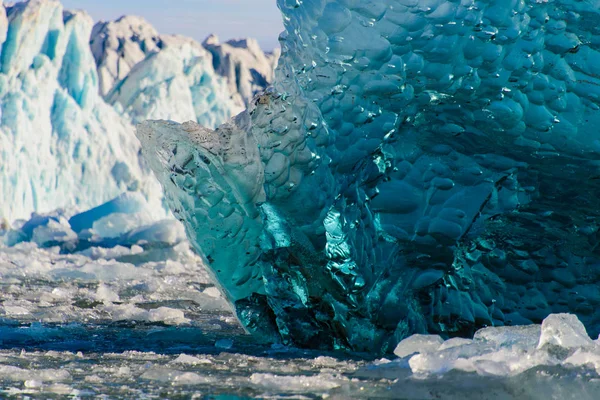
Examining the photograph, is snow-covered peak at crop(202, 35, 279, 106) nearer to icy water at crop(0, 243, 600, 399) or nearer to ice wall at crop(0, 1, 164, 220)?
ice wall at crop(0, 1, 164, 220)

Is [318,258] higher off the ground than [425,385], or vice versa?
[425,385]

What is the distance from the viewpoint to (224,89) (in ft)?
74.9

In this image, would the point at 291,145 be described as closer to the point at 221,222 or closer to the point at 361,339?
the point at 221,222

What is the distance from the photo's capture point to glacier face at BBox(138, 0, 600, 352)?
2771 millimetres

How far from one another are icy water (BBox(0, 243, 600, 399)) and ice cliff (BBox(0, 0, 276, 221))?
12.3 metres

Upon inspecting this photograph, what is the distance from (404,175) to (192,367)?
3.64 feet

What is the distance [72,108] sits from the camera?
1700 cm

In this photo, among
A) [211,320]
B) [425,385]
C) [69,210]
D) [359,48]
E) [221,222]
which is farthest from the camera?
[69,210]

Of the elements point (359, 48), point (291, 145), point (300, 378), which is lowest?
point (300, 378)

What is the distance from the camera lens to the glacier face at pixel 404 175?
9.09 feet

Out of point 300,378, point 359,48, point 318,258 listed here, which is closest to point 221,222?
point 318,258

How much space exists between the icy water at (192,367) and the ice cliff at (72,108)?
12274 mm

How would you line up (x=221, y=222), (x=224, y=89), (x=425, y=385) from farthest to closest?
1. (x=224, y=89)
2. (x=221, y=222)
3. (x=425, y=385)

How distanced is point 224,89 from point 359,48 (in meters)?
20.4
